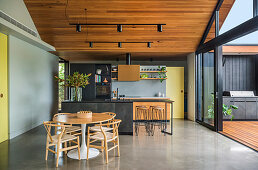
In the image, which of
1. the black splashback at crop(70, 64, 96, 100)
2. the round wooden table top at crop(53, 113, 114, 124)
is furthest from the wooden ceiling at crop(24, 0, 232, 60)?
the round wooden table top at crop(53, 113, 114, 124)

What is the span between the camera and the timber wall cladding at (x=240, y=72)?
7.29 metres

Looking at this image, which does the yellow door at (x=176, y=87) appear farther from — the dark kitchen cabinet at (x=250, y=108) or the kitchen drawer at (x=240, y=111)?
the dark kitchen cabinet at (x=250, y=108)

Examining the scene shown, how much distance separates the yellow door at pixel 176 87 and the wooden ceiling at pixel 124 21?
129 centimetres

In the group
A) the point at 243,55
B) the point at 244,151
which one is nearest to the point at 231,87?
the point at 243,55

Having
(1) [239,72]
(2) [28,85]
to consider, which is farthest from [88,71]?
(1) [239,72]

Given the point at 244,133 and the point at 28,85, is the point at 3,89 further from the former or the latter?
the point at 244,133

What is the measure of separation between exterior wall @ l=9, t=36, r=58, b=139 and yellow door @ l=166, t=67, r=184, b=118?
467 centimetres

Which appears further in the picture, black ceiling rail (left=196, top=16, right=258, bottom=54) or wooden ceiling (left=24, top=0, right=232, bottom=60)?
wooden ceiling (left=24, top=0, right=232, bottom=60)

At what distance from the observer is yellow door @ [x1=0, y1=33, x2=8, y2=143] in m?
4.19

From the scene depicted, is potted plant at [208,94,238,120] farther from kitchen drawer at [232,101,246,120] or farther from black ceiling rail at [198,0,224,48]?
black ceiling rail at [198,0,224,48]

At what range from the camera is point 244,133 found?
495cm

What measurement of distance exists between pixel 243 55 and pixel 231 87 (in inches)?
53.1

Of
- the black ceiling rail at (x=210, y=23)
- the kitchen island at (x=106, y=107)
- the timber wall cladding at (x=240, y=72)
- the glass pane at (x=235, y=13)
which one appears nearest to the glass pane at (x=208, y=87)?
the black ceiling rail at (x=210, y=23)

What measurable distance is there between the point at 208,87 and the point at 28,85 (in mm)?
5423
